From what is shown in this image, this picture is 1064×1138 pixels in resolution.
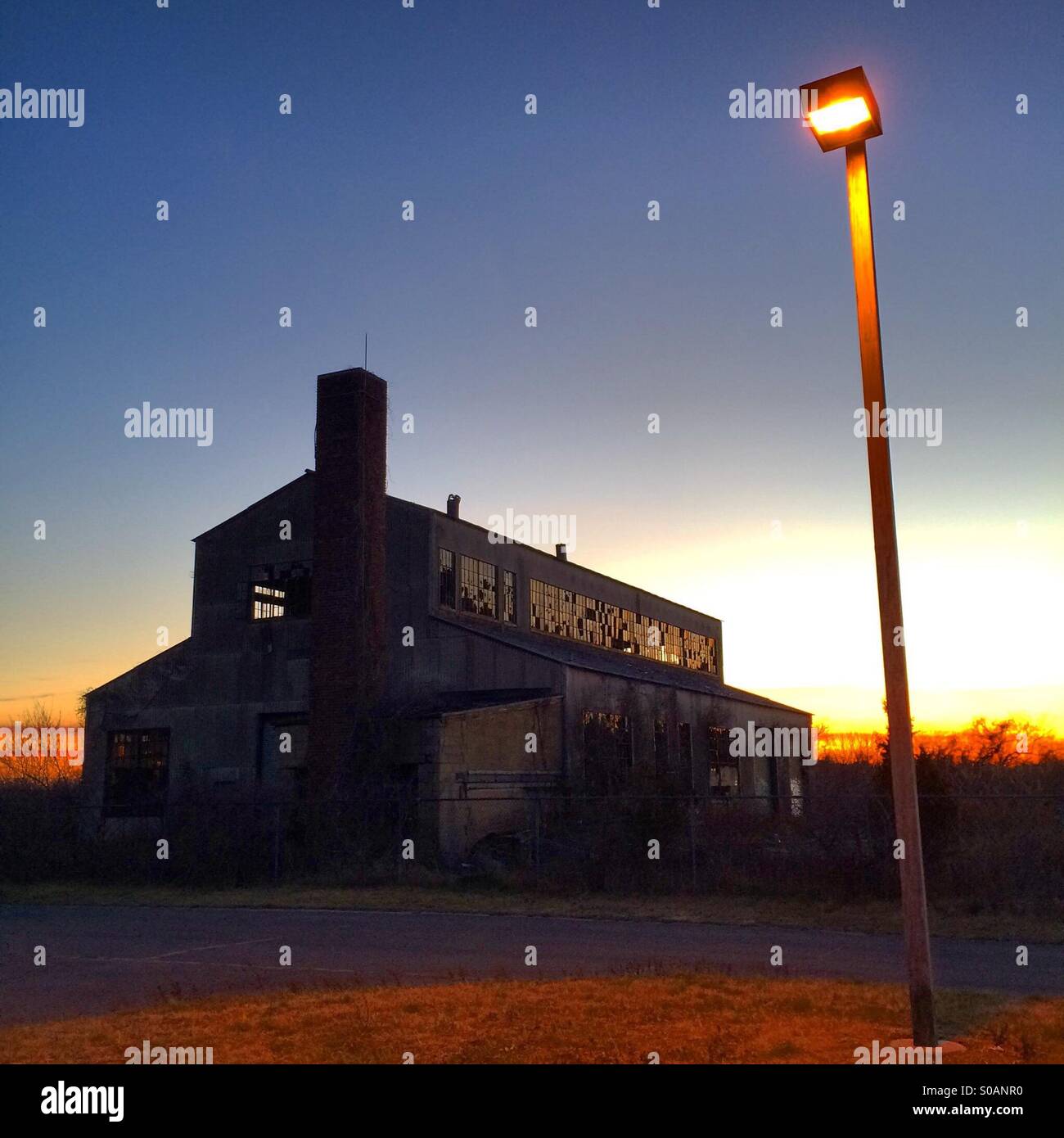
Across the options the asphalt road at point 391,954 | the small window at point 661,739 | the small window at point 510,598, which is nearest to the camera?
the asphalt road at point 391,954

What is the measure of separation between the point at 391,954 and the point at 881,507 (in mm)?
9650

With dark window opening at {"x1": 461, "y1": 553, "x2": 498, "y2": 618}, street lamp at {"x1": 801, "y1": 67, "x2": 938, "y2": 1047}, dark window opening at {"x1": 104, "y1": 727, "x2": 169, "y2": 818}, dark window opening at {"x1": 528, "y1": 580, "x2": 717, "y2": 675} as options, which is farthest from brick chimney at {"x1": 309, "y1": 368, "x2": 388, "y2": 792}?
street lamp at {"x1": 801, "y1": 67, "x2": 938, "y2": 1047}

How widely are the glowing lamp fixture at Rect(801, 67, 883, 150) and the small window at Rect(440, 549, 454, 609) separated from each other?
2641 cm

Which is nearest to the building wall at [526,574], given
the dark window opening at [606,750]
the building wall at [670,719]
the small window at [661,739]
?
the building wall at [670,719]

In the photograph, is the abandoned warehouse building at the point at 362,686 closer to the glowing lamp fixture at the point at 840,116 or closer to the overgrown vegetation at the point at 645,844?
the overgrown vegetation at the point at 645,844

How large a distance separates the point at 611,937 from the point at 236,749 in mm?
20015

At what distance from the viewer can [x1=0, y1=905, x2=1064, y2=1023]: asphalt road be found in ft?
40.3

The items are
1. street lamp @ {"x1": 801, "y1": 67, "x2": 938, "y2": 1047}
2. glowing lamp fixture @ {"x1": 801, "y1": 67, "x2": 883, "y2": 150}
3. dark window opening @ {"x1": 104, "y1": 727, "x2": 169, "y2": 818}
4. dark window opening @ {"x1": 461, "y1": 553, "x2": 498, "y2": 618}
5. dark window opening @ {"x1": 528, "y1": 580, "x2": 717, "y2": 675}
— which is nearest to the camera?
street lamp @ {"x1": 801, "y1": 67, "x2": 938, "y2": 1047}

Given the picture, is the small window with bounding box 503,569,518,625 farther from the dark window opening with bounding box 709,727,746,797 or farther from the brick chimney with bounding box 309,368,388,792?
the dark window opening with bounding box 709,727,746,797

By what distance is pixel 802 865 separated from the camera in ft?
68.5

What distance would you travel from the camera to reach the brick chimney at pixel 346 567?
1209 inches

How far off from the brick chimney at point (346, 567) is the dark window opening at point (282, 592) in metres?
1.95

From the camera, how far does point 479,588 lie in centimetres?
3725
